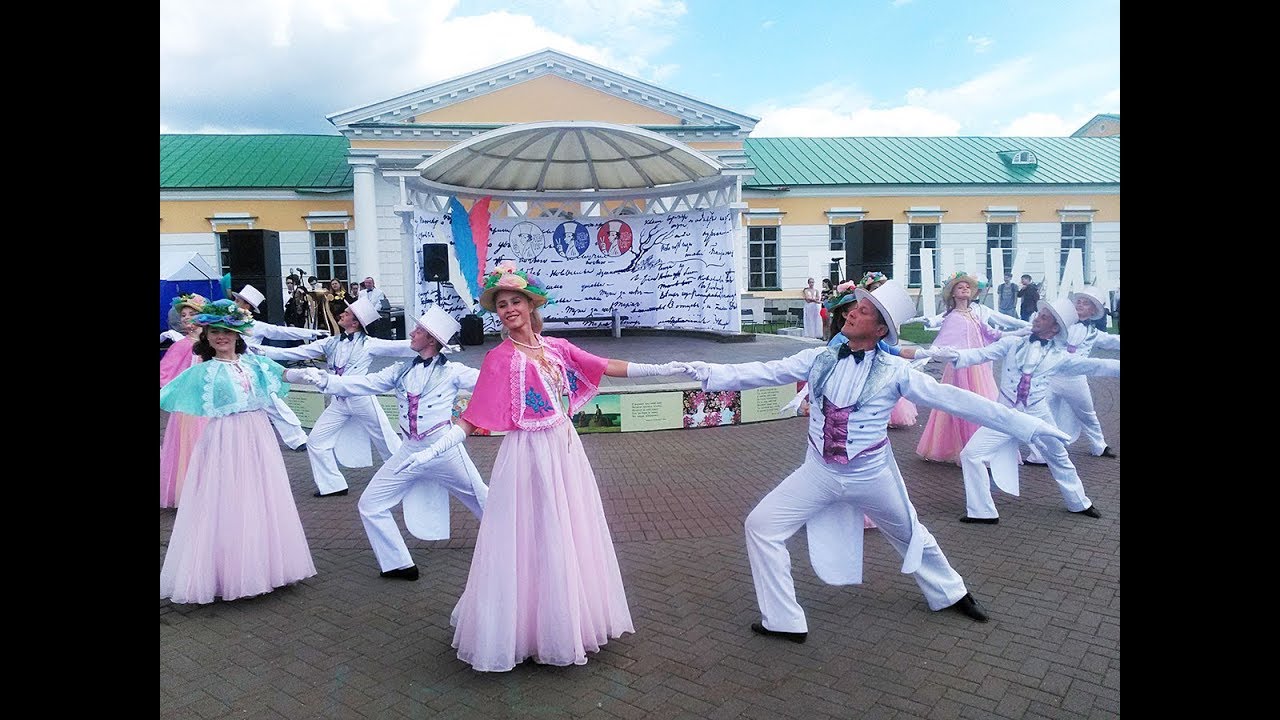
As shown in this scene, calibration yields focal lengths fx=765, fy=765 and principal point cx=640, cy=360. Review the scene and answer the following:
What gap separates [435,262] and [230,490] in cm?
1247

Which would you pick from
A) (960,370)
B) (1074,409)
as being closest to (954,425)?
(960,370)

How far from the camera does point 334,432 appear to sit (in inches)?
Answer: 335

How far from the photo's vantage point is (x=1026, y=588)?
5.52 m

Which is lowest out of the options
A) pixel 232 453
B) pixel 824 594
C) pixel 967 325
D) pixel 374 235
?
pixel 824 594

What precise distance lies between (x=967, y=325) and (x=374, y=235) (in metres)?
19.4

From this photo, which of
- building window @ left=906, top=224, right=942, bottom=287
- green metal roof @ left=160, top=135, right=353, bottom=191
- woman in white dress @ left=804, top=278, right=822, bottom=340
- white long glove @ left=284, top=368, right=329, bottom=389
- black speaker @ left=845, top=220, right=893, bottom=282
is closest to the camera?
white long glove @ left=284, top=368, right=329, bottom=389


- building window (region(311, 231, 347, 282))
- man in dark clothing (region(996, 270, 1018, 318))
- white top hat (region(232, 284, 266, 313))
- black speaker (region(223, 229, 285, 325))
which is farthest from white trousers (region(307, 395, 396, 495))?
man in dark clothing (region(996, 270, 1018, 318))

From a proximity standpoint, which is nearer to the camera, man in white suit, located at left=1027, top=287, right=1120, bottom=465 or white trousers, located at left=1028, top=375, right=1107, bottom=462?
man in white suit, located at left=1027, top=287, right=1120, bottom=465

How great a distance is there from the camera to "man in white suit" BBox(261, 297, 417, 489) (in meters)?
8.35

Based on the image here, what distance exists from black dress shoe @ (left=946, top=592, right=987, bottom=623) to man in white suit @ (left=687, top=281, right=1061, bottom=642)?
459 millimetres

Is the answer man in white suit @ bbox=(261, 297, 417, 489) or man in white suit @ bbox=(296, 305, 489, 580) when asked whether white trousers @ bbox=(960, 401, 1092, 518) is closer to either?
man in white suit @ bbox=(296, 305, 489, 580)
